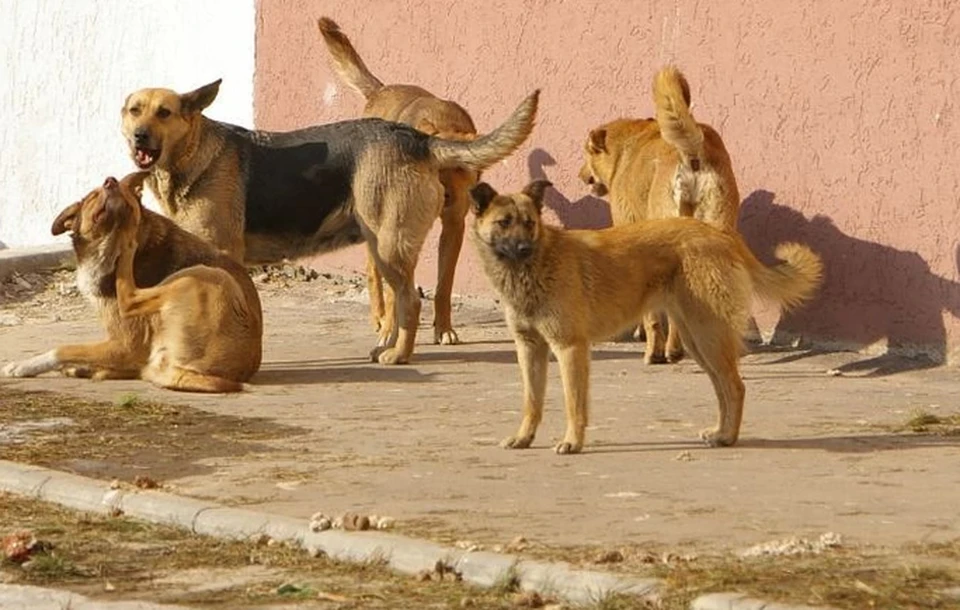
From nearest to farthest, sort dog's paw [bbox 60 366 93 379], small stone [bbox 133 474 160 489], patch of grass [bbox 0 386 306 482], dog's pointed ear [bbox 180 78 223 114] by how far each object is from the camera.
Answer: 1. small stone [bbox 133 474 160 489]
2. patch of grass [bbox 0 386 306 482]
3. dog's paw [bbox 60 366 93 379]
4. dog's pointed ear [bbox 180 78 223 114]

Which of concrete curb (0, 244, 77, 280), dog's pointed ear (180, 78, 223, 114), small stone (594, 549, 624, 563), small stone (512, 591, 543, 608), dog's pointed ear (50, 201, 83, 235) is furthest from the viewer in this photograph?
concrete curb (0, 244, 77, 280)

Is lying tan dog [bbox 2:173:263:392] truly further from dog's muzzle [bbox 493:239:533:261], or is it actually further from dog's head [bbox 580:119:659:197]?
dog's head [bbox 580:119:659:197]

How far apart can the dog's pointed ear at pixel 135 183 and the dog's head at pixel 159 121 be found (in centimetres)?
53

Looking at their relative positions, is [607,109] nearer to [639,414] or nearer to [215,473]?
[639,414]

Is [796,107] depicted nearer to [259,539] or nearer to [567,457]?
[567,457]

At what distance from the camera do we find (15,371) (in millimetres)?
11836

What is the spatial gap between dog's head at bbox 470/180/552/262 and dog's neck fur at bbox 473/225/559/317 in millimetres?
30

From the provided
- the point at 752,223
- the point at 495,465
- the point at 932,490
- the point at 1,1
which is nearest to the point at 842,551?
the point at 932,490

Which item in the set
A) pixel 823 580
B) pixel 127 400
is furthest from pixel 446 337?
pixel 823 580

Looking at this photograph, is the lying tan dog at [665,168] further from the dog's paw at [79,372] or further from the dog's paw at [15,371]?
the dog's paw at [15,371]

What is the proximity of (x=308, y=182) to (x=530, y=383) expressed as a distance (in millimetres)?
3615

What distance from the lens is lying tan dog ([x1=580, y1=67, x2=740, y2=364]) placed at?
1209 centimetres

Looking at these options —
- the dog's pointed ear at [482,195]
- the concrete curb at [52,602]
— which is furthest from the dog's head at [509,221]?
the concrete curb at [52,602]

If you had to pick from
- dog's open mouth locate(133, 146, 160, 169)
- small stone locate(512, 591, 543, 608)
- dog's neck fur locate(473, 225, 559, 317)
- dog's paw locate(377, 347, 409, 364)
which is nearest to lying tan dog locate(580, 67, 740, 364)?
dog's paw locate(377, 347, 409, 364)
